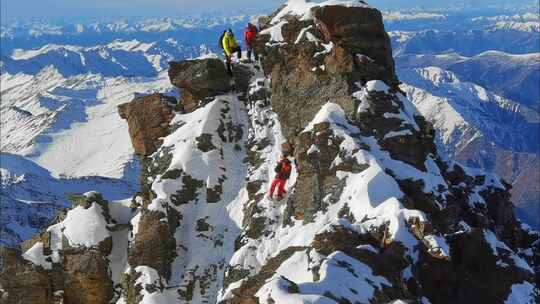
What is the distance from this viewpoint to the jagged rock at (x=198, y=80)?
5897cm

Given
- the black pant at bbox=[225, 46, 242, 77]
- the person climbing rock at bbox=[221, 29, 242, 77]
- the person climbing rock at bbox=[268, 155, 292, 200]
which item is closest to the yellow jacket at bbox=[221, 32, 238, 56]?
the person climbing rock at bbox=[221, 29, 242, 77]

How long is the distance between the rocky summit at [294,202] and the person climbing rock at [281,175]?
0.73 m

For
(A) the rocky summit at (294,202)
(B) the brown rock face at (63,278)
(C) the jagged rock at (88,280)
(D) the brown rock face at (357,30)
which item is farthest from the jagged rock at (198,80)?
(C) the jagged rock at (88,280)

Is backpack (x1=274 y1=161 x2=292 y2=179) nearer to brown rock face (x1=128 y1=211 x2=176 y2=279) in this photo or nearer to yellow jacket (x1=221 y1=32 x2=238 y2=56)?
brown rock face (x1=128 y1=211 x2=176 y2=279)

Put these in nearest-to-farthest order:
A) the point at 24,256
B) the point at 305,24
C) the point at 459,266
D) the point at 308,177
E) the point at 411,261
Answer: the point at 411,261 < the point at 459,266 < the point at 308,177 < the point at 24,256 < the point at 305,24

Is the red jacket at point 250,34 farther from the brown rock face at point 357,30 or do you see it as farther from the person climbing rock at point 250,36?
the brown rock face at point 357,30

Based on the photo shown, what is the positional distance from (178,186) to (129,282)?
8474 millimetres

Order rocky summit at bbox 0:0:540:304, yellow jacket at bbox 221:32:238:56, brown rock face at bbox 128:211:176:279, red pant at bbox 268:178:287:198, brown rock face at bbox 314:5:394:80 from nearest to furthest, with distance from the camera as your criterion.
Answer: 1. rocky summit at bbox 0:0:540:304
2. brown rock face at bbox 128:211:176:279
3. red pant at bbox 268:178:287:198
4. brown rock face at bbox 314:5:394:80
5. yellow jacket at bbox 221:32:238:56

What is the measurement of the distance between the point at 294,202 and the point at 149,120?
18.4m

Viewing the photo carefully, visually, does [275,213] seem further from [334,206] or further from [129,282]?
[129,282]

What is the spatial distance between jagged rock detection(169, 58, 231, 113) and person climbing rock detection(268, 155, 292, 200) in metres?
13.5

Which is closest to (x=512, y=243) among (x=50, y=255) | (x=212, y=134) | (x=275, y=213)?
(x=275, y=213)

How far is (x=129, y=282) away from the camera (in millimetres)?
46562

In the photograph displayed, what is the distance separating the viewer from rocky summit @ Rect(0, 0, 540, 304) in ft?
126
